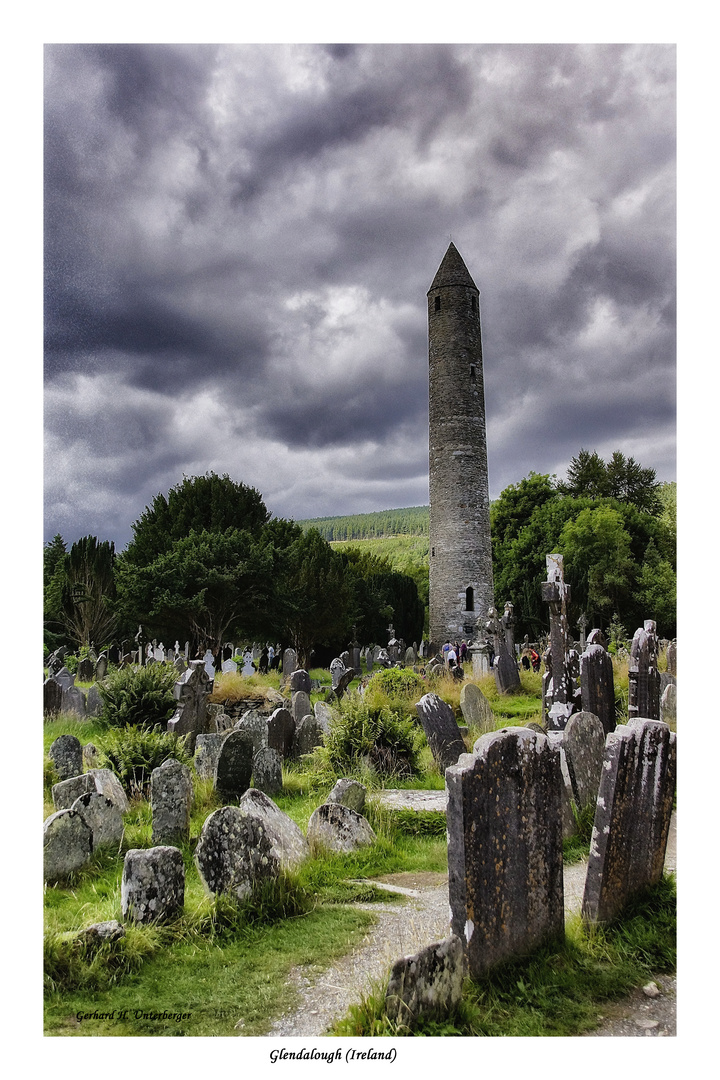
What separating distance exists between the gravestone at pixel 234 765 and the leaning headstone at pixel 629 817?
10.8ft

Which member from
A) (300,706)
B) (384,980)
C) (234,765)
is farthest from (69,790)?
(300,706)

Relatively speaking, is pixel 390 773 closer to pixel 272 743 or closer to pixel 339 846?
pixel 272 743

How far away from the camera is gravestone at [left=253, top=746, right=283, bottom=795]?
6285mm

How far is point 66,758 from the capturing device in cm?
632

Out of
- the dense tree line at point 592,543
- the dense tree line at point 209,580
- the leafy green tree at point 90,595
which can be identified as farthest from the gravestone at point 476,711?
Answer: the leafy green tree at point 90,595

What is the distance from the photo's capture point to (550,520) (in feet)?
109

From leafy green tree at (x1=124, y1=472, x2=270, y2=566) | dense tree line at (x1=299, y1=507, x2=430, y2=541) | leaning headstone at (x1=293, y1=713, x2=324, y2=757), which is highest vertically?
dense tree line at (x1=299, y1=507, x2=430, y2=541)

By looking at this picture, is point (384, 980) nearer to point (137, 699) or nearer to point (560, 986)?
point (560, 986)

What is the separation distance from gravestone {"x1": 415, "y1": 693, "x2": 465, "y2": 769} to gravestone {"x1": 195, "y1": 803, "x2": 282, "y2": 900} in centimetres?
360

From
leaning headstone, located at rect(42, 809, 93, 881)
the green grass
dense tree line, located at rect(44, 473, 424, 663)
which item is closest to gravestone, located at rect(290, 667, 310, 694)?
dense tree line, located at rect(44, 473, 424, 663)

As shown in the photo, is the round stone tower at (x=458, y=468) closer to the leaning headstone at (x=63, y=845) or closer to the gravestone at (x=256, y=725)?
the gravestone at (x=256, y=725)

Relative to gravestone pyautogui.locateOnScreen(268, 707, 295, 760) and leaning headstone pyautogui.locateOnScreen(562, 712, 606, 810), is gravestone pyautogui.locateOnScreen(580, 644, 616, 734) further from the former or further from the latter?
gravestone pyautogui.locateOnScreen(268, 707, 295, 760)

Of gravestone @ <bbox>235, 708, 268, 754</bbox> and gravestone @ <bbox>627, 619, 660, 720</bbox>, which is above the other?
gravestone @ <bbox>627, 619, 660, 720</bbox>

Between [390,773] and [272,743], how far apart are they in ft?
4.93
